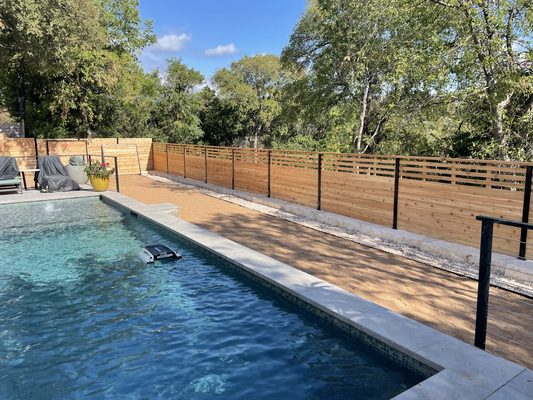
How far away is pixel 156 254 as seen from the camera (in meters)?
5.71

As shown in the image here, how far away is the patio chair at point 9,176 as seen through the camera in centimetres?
1068

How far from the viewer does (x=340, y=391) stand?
2.89m

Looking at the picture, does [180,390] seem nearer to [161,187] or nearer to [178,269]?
[178,269]

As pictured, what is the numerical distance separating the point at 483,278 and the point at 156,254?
4.16 metres

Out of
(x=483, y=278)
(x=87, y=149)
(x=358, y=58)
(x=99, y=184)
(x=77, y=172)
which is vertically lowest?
(x=99, y=184)

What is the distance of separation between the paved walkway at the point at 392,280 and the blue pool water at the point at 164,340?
0.83m

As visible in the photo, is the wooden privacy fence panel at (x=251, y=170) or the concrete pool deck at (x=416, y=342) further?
the wooden privacy fence panel at (x=251, y=170)

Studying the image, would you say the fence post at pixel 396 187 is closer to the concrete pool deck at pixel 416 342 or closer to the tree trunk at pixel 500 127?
the tree trunk at pixel 500 127

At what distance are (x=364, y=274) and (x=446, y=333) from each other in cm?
157

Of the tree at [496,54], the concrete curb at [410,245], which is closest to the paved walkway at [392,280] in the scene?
the concrete curb at [410,245]

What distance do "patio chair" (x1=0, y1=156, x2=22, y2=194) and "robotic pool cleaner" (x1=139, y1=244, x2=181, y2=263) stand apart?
673cm

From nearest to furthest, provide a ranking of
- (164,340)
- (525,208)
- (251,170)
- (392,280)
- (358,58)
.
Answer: (164,340) < (392,280) < (525,208) < (251,170) < (358,58)

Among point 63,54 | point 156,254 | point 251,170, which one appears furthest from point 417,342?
point 63,54

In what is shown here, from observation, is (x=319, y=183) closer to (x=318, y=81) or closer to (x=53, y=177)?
(x=53, y=177)
